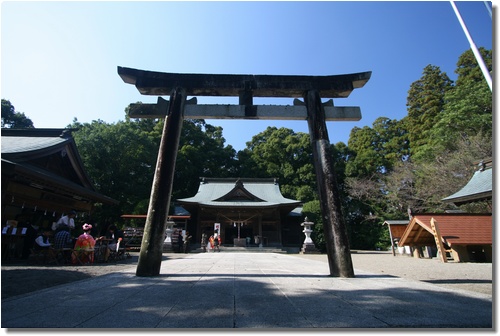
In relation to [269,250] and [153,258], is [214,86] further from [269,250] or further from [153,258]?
[269,250]

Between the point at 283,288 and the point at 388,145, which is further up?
the point at 388,145

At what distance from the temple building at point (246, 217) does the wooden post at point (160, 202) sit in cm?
1774

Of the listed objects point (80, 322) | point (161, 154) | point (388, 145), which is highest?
point (388, 145)

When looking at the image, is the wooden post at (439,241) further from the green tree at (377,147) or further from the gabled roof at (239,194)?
the green tree at (377,147)

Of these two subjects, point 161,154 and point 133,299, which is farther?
point 161,154

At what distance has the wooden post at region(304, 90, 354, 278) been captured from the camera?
472 centimetres

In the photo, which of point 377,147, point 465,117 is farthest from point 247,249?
point 377,147

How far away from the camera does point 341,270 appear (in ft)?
15.2

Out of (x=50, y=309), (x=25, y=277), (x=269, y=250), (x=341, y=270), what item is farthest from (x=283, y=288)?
(x=269, y=250)

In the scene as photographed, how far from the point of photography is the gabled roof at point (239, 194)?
2364cm

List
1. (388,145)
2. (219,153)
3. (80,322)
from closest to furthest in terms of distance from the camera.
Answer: (80,322) → (388,145) → (219,153)

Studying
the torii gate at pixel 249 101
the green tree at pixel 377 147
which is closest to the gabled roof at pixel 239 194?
the green tree at pixel 377 147

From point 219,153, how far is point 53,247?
103ft

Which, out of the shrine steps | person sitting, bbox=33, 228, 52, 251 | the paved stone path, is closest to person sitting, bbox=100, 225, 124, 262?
person sitting, bbox=33, 228, 52, 251
